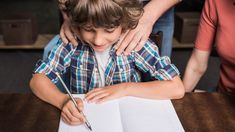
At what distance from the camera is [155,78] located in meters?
1.15

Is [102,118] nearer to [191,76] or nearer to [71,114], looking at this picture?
[71,114]

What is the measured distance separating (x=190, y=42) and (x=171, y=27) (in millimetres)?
1745

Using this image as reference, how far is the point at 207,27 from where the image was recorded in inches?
48.3

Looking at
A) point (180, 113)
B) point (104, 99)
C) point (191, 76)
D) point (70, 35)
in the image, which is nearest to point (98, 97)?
point (104, 99)

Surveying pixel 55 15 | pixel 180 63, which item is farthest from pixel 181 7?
pixel 55 15

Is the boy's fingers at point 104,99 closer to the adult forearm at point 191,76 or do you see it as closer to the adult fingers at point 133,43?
the adult fingers at point 133,43

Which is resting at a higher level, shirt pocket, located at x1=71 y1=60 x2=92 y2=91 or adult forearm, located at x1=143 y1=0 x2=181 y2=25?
adult forearm, located at x1=143 y1=0 x2=181 y2=25

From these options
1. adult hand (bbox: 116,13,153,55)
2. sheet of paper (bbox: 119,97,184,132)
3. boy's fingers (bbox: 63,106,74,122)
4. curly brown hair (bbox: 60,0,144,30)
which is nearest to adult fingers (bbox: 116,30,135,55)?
adult hand (bbox: 116,13,153,55)

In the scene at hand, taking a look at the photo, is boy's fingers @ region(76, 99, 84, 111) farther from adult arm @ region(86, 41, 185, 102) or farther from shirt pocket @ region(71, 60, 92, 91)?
shirt pocket @ region(71, 60, 92, 91)

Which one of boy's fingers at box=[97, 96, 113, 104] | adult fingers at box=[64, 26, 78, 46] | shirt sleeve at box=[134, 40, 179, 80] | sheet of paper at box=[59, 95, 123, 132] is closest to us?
sheet of paper at box=[59, 95, 123, 132]

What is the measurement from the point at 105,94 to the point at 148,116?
16cm

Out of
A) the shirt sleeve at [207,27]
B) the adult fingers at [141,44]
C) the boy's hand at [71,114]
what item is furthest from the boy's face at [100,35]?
the shirt sleeve at [207,27]

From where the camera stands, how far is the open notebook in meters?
0.85

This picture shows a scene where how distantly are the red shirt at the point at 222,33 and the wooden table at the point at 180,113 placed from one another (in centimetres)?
24
